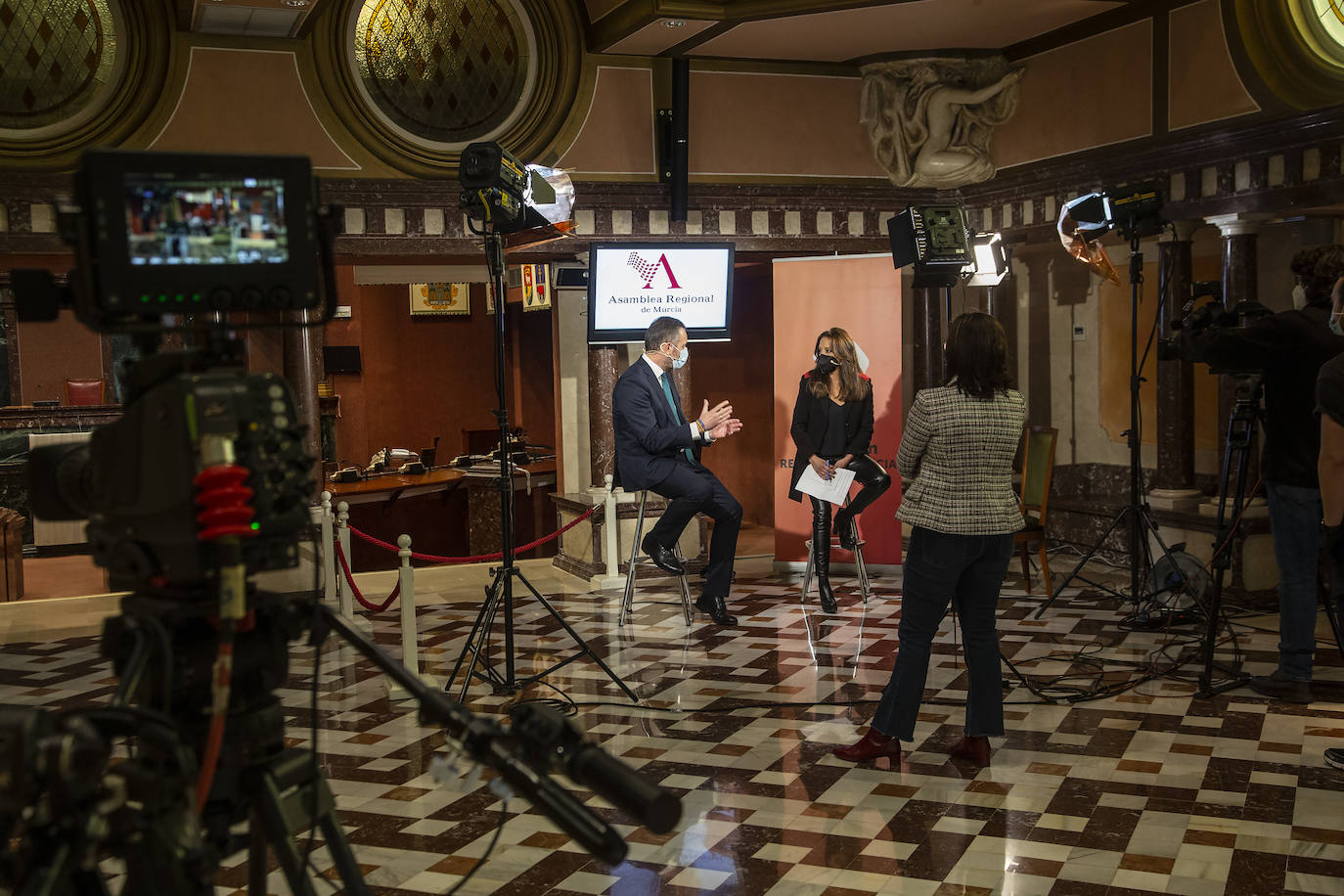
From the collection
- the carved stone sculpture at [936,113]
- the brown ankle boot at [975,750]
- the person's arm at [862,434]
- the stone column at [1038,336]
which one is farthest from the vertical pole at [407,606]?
the stone column at [1038,336]

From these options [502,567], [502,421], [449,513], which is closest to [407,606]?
[502,567]

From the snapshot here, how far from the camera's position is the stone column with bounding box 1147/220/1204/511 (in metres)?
7.54

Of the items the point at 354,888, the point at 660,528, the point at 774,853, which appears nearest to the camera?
the point at 354,888

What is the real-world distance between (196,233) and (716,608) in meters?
5.28

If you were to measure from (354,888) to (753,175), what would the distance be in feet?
23.7

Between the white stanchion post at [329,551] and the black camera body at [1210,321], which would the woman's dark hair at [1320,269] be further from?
the white stanchion post at [329,551]

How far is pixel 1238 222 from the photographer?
23.1 ft

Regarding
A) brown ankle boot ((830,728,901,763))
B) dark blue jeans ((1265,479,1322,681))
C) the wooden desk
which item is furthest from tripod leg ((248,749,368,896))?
the wooden desk

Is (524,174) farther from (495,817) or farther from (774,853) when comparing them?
(774,853)

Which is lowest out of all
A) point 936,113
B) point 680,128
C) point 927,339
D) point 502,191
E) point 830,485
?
point 830,485

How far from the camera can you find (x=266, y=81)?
740 centimetres

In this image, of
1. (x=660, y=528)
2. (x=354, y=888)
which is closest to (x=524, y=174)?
(x=660, y=528)

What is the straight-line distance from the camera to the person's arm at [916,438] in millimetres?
4090

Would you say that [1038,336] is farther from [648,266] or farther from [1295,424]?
[1295,424]
